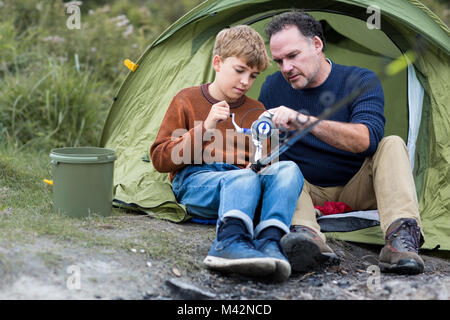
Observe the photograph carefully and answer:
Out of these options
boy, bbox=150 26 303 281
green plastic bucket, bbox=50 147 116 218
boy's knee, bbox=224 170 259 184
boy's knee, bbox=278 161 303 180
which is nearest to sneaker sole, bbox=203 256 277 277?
boy, bbox=150 26 303 281

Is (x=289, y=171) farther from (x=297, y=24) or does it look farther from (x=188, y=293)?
(x=297, y=24)

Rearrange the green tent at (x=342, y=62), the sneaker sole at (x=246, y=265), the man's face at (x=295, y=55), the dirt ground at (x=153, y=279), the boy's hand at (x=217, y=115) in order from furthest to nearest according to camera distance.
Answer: the green tent at (x=342, y=62)
the man's face at (x=295, y=55)
the boy's hand at (x=217, y=115)
the sneaker sole at (x=246, y=265)
the dirt ground at (x=153, y=279)

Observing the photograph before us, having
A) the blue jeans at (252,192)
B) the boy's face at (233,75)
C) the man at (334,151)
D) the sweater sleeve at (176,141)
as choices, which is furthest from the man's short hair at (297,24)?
the blue jeans at (252,192)

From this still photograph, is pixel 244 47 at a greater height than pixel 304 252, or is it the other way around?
pixel 244 47

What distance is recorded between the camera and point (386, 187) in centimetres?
251

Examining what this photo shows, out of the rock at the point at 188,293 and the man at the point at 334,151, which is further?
the man at the point at 334,151

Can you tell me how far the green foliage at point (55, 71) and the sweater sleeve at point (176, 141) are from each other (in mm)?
1754

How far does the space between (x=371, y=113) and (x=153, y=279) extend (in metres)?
1.32

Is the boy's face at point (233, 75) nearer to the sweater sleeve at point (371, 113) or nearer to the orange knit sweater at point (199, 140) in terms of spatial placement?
the orange knit sweater at point (199, 140)

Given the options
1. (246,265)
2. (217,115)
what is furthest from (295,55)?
(246,265)

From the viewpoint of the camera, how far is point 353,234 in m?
2.83

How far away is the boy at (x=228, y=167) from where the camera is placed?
7.18 feet
